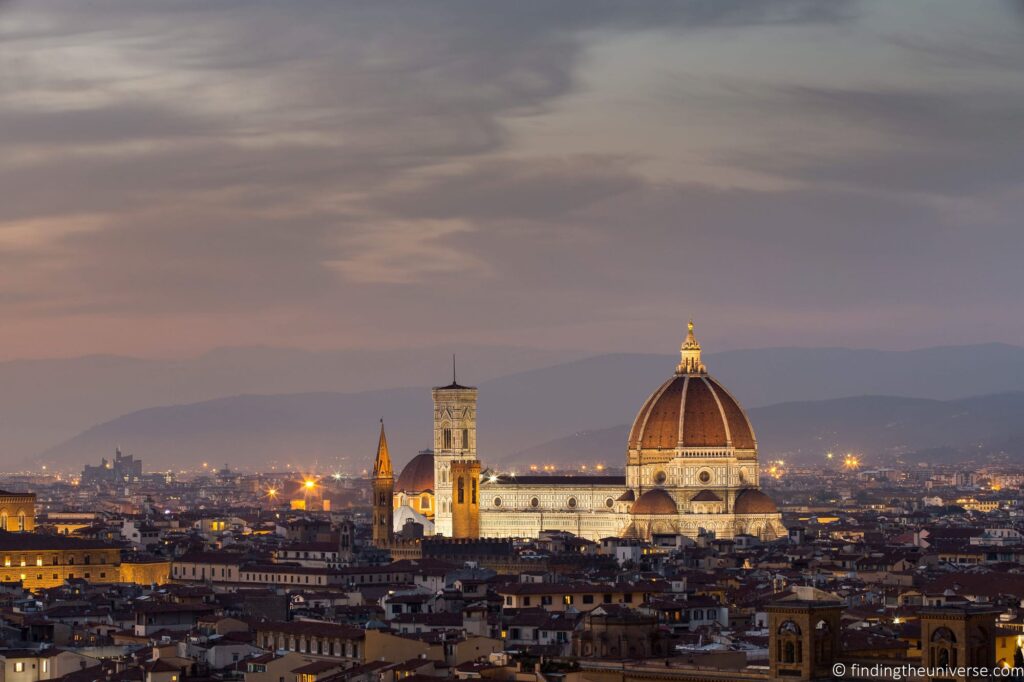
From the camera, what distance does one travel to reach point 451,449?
10856 centimetres

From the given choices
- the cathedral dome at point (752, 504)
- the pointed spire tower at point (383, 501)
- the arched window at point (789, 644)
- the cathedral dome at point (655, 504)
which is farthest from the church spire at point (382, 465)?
the arched window at point (789, 644)

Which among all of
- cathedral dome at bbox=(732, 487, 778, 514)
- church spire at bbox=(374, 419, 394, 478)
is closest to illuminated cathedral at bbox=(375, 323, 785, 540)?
cathedral dome at bbox=(732, 487, 778, 514)

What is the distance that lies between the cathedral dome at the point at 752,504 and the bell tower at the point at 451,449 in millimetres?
9316

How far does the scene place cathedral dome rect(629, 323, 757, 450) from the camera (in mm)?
106438

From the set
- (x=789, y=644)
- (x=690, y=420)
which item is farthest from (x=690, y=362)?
(x=789, y=644)

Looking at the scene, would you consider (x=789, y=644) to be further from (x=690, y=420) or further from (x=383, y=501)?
(x=690, y=420)

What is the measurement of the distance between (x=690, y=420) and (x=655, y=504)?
4684mm

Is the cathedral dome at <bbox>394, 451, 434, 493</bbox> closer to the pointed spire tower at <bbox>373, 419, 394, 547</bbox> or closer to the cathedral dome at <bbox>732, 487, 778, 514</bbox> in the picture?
the pointed spire tower at <bbox>373, 419, 394, 547</bbox>

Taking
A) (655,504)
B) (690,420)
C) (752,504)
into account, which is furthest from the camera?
(690,420)

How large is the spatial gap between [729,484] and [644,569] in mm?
30270

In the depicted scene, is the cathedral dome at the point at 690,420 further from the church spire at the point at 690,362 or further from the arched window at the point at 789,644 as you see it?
the arched window at the point at 789,644

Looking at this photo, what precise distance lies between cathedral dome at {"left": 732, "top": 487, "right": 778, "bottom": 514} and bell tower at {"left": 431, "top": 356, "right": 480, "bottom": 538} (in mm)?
9316

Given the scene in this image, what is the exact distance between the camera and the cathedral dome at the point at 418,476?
114438 mm

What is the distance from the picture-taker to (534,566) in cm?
8106
